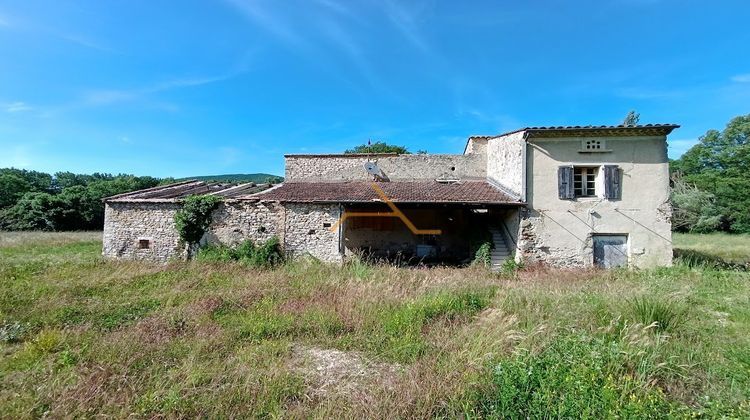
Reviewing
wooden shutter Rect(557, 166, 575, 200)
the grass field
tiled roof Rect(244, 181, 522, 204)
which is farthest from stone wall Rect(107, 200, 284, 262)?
wooden shutter Rect(557, 166, 575, 200)

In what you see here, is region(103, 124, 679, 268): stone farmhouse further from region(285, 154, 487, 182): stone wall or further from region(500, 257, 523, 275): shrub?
region(285, 154, 487, 182): stone wall

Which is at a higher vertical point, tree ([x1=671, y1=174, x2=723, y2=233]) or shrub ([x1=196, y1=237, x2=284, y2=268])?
tree ([x1=671, y1=174, x2=723, y2=233])

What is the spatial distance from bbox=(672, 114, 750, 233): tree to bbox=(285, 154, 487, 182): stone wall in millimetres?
30286

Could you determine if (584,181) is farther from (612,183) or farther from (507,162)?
(507,162)

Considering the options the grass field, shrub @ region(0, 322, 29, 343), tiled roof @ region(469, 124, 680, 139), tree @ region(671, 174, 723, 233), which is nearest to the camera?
the grass field

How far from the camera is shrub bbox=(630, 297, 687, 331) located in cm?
488

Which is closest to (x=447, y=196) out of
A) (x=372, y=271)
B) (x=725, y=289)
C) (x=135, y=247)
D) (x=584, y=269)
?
(x=372, y=271)

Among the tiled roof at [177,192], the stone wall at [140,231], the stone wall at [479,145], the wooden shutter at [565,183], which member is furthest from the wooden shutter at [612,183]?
the stone wall at [140,231]

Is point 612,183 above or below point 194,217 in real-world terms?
above

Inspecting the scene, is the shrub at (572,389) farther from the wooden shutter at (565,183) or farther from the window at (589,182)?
the window at (589,182)

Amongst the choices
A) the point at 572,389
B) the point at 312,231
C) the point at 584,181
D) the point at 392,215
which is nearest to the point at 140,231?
the point at 312,231

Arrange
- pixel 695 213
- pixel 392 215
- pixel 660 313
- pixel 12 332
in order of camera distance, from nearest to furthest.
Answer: pixel 660 313
pixel 12 332
pixel 392 215
pixel 695 213

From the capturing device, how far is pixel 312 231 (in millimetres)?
12406

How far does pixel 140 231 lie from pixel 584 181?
57.3 ft
